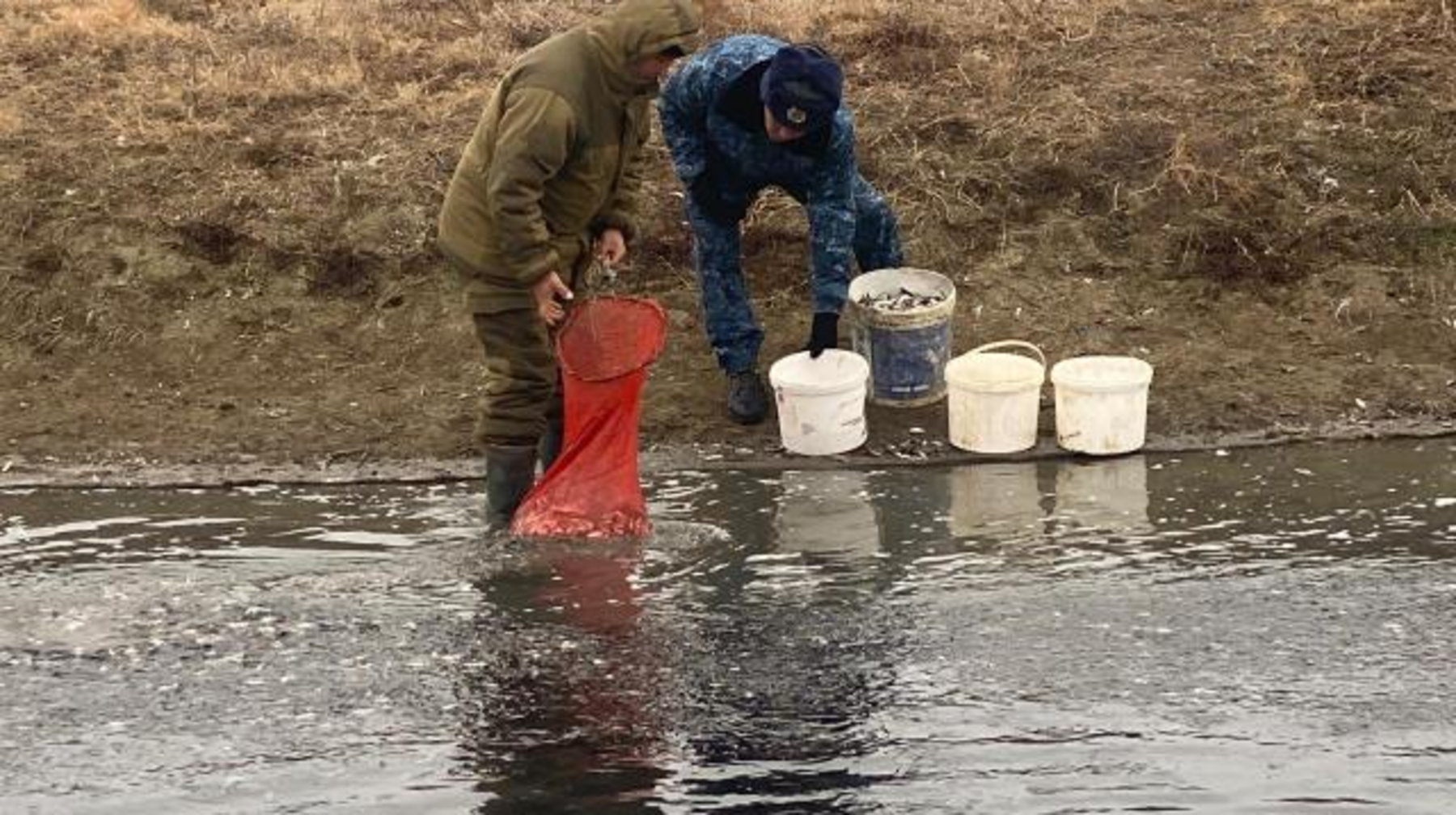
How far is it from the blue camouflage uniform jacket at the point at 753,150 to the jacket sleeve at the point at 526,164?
112 cm

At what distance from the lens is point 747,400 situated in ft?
23.8

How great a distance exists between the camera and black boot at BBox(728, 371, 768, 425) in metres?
7.25

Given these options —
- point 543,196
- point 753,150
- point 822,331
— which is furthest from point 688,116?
point 543,196

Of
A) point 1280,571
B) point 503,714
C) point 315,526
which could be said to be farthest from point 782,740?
point 315,526

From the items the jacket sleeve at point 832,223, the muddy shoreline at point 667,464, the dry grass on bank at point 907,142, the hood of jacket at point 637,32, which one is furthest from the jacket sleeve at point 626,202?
the dry grass on bank at point 907,142

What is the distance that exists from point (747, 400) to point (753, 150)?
1.02m

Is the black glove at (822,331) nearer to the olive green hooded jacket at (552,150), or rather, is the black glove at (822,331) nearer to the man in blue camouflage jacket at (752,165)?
the man in blue camouflage jacket at (752,165)

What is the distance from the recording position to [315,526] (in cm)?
644

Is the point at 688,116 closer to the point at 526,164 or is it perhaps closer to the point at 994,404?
the point at 526,164

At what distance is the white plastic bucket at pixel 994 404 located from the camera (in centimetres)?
680

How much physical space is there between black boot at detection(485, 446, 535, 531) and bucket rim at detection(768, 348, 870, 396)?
3.47 ft

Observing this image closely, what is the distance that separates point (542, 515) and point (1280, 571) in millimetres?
2329

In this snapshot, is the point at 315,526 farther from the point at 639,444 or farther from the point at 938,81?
the point at 938,81

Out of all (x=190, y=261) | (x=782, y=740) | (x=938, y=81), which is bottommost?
(x=782, y=740)
